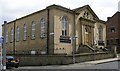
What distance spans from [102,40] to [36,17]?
49.1ft

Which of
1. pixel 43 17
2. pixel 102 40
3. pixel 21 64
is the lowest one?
pixel 21 64

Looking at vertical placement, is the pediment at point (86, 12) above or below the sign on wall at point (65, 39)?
above

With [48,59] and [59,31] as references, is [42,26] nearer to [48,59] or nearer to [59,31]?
[59,31]

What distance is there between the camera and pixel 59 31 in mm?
37625

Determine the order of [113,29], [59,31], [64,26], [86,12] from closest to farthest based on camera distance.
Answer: [59,31] < [64,26] < [86,12] < [113,29]

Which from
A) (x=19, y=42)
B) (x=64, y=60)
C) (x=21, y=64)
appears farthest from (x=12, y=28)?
(x=64, y=60)

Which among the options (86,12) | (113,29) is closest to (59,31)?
(86,12)

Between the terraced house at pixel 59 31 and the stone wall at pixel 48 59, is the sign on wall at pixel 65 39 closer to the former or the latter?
the terraced house at pixel 59 31

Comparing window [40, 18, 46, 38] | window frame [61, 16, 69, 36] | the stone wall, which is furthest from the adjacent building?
the stone wall

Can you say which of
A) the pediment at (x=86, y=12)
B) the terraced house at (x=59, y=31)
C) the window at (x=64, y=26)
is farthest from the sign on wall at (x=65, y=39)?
the pediment at (x=86, y=12)

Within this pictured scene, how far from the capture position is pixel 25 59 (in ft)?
103

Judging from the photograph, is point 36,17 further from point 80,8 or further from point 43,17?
point 80,8

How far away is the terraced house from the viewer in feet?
123

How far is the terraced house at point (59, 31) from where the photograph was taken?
123 ft
